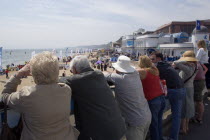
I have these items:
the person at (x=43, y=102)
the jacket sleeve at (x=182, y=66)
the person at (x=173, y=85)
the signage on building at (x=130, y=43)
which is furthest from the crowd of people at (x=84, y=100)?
the signage on building at (x=130, y=43)

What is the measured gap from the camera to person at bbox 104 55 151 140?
8.60 feet

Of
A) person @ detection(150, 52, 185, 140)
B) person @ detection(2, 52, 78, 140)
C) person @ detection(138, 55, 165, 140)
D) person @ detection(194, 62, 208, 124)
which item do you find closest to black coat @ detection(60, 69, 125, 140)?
person @ detection(2, 52, 78, 140)

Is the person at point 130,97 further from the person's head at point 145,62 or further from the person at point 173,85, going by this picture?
the person at point 173,85

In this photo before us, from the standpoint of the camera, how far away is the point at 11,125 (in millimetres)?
1901

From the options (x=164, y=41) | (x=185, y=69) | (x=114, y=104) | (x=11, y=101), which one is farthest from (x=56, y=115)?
(x=164, y=41)

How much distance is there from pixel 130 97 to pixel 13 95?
4.73ft

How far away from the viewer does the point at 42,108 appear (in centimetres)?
168

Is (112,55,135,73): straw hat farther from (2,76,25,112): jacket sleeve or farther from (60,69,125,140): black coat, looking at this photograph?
(2,76,25,112): jacket sleeve

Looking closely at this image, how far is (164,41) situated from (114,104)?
52128 mm

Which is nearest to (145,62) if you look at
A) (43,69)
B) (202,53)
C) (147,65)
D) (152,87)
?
(147,65)

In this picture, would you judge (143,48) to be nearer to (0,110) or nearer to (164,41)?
(164,41)

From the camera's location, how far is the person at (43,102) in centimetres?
167

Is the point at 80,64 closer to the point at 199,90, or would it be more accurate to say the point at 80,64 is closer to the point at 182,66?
the point at 182,66

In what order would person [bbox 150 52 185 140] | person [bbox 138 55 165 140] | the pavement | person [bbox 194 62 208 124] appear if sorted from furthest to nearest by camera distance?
1. person [bbox 194 62 208 124]
2. the pavement
3. person [bbox 150 52 185 140]
4. person [bbox 138 55 165 140]
